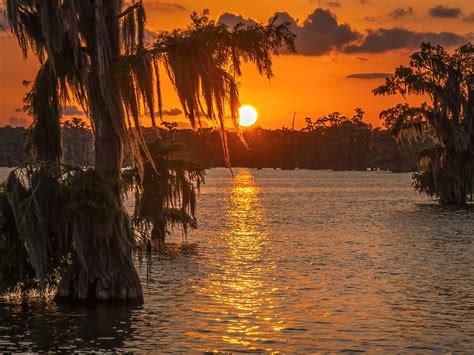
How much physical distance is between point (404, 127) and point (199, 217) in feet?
71.3

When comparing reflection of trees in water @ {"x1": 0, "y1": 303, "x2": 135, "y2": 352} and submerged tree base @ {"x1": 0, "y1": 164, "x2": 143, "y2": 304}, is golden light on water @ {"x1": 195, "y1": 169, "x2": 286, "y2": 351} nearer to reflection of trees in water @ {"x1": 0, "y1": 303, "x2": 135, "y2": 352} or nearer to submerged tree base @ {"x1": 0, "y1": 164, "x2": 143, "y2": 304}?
reflection of trees in water @ {"x1": 0, "y1": 303, "x2": 135, "y2": 352}

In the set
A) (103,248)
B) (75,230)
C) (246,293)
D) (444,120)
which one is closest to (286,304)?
(246,293)

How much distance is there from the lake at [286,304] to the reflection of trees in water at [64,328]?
0.10 ft

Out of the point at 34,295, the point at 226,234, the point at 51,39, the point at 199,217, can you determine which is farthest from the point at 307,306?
the point at 199,217

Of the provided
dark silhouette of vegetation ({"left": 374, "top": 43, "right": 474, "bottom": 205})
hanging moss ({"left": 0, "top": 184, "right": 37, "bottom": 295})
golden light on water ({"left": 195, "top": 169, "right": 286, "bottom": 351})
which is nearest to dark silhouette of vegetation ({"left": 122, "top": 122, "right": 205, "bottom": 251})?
golden light on water ({"left": 195, "top": 169, "right": 286, "bottom": 351})

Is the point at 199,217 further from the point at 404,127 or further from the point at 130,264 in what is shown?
the point at 130,264

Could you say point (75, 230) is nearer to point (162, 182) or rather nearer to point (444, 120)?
point (162, 182)

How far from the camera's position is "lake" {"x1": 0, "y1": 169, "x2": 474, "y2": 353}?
21531mm

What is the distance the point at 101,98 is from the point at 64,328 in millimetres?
6618

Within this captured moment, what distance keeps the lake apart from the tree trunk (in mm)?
509

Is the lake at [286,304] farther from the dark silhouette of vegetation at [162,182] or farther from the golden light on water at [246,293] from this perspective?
the dark silhouette of vegetation at [162,182]

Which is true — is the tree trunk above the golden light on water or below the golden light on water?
above

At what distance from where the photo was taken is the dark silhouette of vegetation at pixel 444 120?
78.6 metres

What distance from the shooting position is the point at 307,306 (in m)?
27.2
